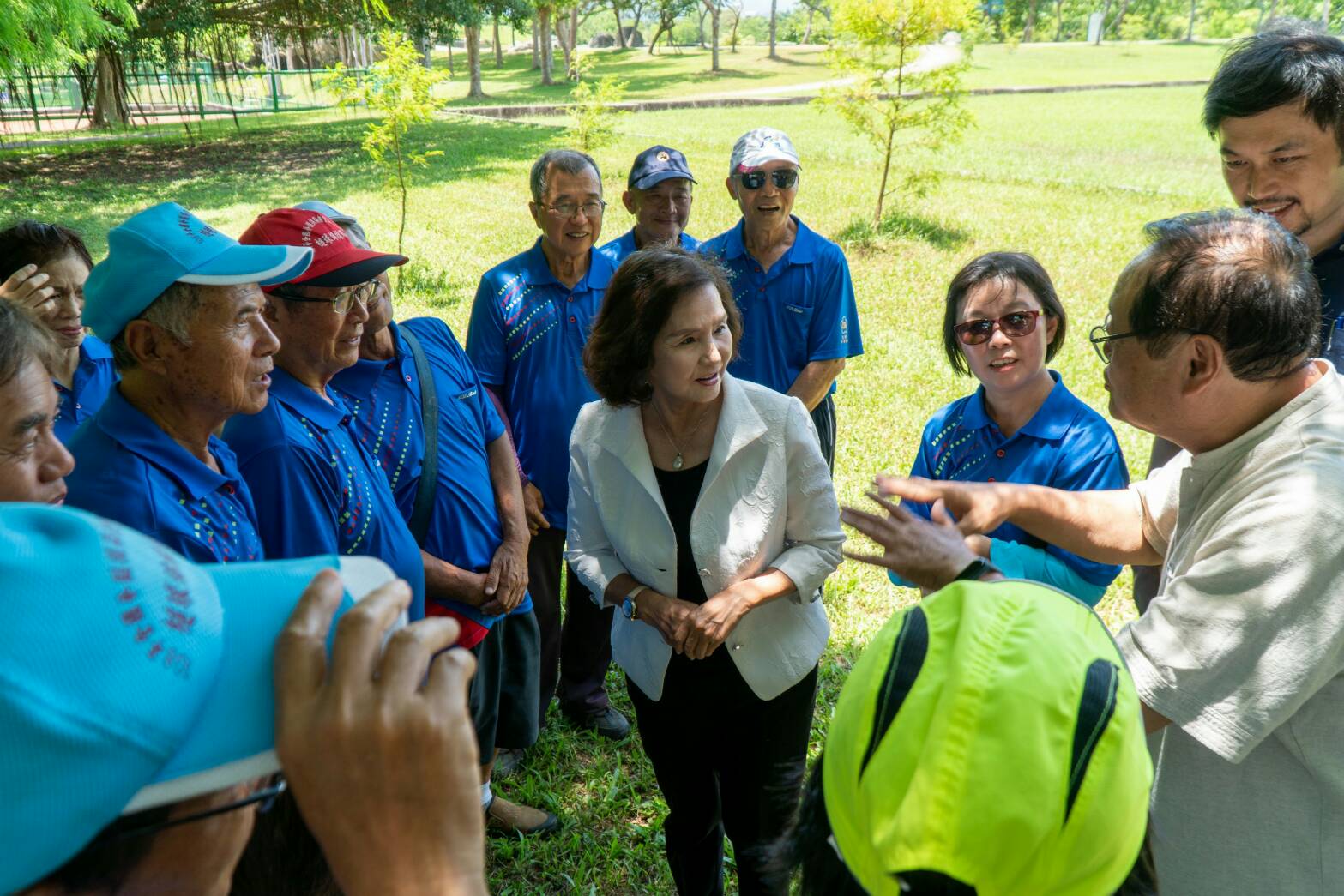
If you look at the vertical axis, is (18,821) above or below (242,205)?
above

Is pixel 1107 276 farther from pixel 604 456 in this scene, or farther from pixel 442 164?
pixel 442 164

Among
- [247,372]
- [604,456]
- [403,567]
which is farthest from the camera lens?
[604,456]

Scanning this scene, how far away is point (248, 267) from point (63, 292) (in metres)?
1.62

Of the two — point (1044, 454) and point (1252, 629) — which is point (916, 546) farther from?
point (1044, 454)

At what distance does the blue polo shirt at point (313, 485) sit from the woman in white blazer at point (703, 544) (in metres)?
0.57

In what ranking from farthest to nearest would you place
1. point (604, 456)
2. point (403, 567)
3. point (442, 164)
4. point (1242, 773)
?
point (442, 164)
point (604, 456)
point (403, 567)
point (1242, 773)

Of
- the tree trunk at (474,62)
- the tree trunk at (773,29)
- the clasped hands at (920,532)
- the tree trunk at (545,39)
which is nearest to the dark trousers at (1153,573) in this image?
the clasped hands at (920,532)

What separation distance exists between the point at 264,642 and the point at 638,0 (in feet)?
210

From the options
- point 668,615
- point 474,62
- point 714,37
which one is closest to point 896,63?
point 668,615

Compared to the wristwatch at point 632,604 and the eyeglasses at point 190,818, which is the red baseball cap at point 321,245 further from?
the eyeglasses at point 190,818

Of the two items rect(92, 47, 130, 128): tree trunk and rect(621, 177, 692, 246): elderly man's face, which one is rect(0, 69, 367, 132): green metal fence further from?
rect(621, 177, 692, 246): elderly man's face

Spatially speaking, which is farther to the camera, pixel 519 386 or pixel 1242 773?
pixel 519 386

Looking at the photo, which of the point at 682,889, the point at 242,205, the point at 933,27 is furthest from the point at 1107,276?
the point at 242,205

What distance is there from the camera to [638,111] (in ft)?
106
